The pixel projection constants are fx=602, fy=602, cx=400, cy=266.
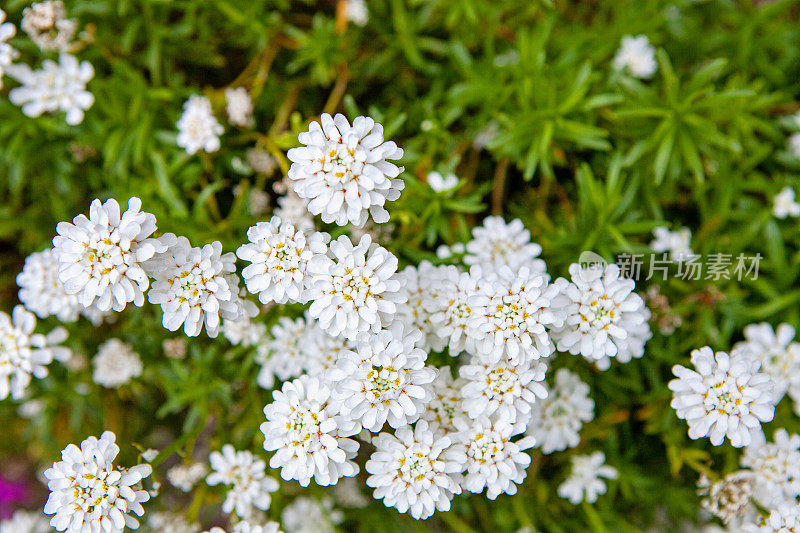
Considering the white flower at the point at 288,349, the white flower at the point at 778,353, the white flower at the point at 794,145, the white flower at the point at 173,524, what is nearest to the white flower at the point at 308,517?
the white flower at the point at 173,524

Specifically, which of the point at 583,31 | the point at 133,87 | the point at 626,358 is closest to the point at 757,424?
the point at 626,358

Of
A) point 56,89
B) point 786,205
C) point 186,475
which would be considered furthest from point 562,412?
point 56,89

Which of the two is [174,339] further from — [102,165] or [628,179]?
[628,179]

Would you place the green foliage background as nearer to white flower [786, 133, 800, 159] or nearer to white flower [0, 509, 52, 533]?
white flower [786, 133, 800, 159]

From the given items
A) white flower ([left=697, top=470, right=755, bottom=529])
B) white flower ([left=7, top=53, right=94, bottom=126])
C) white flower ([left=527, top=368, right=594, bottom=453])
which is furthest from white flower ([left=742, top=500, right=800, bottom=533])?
white flower ([left=7, top=53, right=94, bottom=126])

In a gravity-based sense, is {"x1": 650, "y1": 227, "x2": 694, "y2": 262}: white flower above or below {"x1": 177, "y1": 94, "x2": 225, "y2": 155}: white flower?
below

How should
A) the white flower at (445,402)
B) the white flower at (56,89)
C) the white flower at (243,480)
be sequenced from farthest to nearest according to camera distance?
1. the white flower at (56,89)
2. the white flower at (243,480)
3. the white flower at (445,402)

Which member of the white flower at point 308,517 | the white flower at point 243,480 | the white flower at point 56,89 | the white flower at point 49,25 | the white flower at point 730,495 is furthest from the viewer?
the white flower at point 308,517

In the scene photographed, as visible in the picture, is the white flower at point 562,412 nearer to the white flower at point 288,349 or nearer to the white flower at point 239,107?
the white flower at point 288,349

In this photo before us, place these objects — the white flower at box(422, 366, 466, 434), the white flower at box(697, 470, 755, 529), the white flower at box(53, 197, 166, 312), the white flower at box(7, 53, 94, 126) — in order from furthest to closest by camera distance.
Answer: the white flower at box(7, 53, 94, 126) < the white flower at box(697, 470, 755, 529) < the white flower at box(422, 366, 466, 434) < the white flower at box(53, 197, 166, 312)
